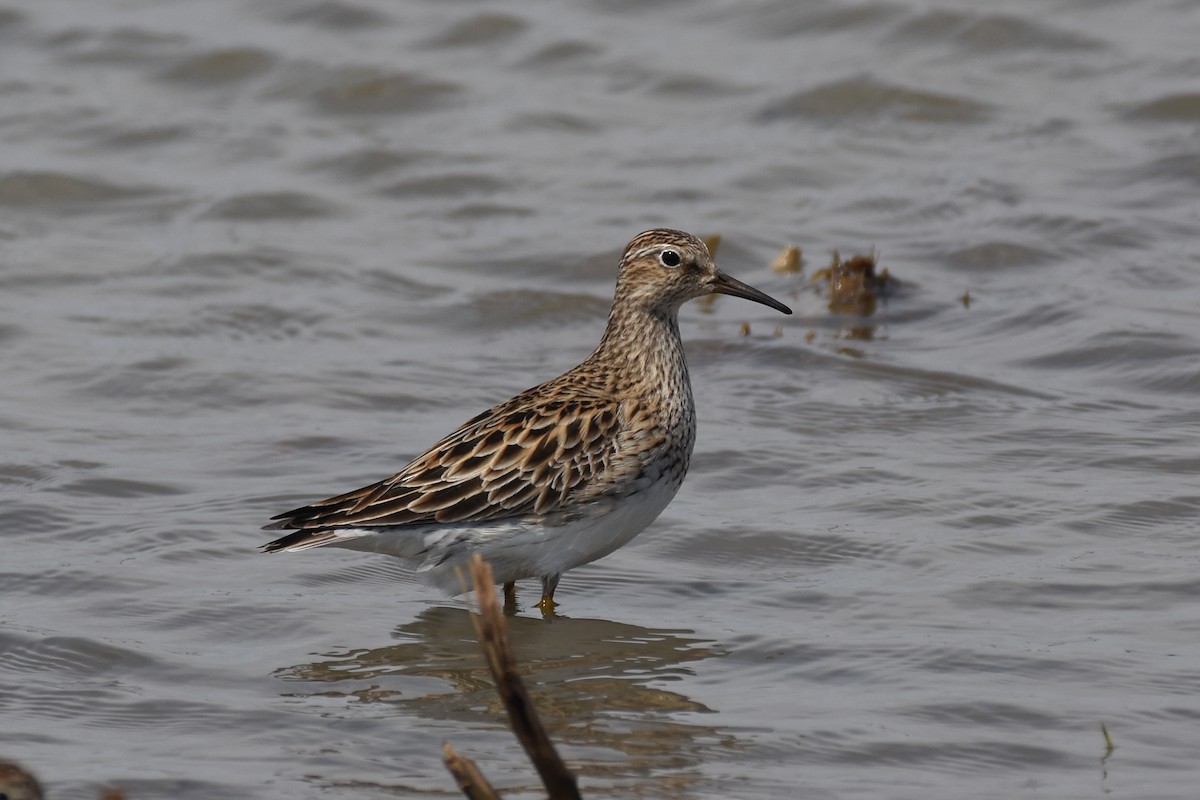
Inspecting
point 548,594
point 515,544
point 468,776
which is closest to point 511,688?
point 468,776

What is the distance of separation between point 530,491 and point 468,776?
3659mm

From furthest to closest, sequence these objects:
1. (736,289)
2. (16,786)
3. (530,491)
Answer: (736,289) < (530,491) < (16,786)

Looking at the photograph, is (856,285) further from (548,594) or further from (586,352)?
(548,594)

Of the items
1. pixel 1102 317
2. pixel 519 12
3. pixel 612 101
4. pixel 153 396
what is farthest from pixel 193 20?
pixel 1102 317

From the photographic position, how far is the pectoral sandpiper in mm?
8516

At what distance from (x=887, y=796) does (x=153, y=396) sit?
6.55 m

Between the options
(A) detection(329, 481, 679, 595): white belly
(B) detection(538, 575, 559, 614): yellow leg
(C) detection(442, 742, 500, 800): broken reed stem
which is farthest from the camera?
(B) detection(538, 575, 559, 614): yellow leg

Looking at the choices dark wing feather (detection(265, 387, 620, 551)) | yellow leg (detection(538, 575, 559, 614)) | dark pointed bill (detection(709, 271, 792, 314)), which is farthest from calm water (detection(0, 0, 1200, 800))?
dark pointed bill (detection(709, 271, 792, 314))

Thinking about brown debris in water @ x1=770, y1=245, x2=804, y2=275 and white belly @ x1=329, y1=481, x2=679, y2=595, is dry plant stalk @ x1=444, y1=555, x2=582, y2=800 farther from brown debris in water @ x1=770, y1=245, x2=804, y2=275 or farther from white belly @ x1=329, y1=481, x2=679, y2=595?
brown debris in water @ x1=770, y1=245, x2=804, y2=275

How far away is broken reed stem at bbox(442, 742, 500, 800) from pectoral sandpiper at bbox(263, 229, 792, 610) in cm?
334

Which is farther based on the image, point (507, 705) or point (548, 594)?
point (548, 594)

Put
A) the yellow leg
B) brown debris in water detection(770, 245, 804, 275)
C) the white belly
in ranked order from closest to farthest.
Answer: the white belly
the yellow leg
brown debris in water detection(770, 245, 804, 275)

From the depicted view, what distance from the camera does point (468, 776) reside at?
5.07 m

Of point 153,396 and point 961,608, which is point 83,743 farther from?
point 153,396
